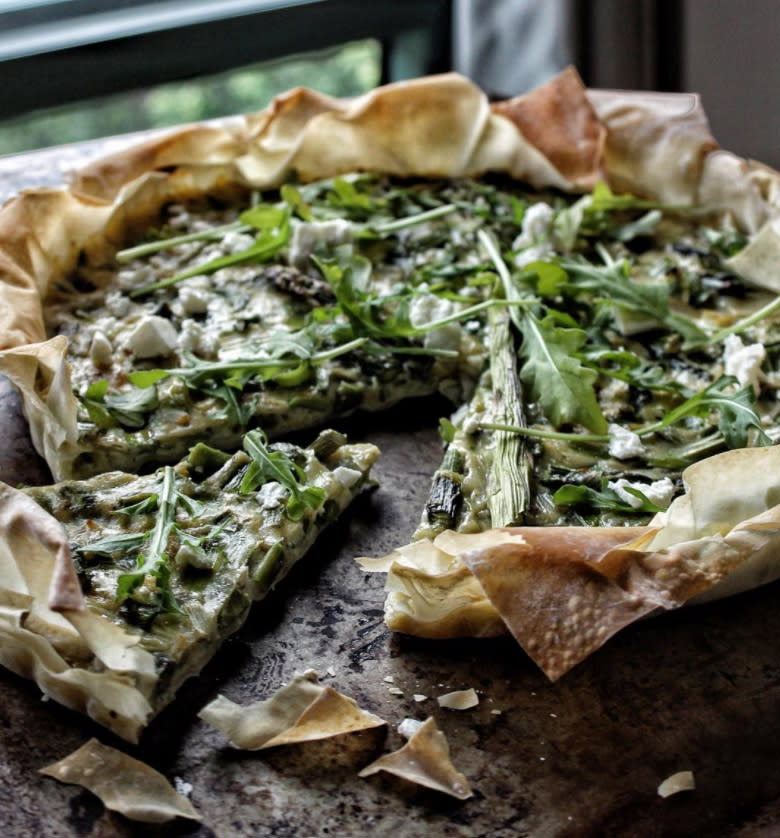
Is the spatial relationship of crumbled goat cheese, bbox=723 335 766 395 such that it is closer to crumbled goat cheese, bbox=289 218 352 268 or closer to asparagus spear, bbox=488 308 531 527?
asparagus spear, bbox=488 308 531 527

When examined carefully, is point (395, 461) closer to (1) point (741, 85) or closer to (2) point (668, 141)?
(2) point (668, 141)

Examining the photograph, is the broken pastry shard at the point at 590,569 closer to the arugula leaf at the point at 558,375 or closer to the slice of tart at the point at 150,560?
the slice of tart at the point at 150,560

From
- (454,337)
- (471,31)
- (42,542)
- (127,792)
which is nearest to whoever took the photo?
(127,792)

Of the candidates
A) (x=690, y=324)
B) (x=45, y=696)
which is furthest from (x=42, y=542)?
(x=690, y=324)

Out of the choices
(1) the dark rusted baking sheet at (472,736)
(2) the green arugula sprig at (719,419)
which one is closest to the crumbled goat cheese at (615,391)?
(2) the green arugula sprig at (719,419)

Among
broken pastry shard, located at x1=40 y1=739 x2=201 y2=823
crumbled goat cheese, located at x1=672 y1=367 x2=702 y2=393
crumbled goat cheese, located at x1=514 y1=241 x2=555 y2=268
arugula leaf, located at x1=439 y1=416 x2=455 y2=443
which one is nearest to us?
broken pastry shard, located at x1=40 y1=739 x2=201 y2=823

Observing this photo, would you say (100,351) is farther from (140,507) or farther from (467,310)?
(467,310)

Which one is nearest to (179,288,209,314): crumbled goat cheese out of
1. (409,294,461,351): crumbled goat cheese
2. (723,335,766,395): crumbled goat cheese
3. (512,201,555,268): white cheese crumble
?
(409,294,461,351): crumbled goat cheese
